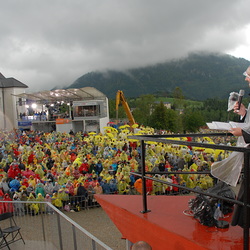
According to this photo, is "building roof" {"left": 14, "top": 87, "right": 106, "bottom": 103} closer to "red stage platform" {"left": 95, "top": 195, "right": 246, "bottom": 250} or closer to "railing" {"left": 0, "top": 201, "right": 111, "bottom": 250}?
Result: "railing" {"left": 0, "top": 201, "right": 111, "bottom": 250}

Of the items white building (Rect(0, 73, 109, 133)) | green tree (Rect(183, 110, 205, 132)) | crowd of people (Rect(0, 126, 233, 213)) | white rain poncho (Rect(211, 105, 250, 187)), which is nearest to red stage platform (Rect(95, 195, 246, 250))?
white rain poncho (Rect(211, 105, 250, 187))

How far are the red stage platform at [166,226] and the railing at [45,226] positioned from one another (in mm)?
1104

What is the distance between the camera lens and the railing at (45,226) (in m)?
4.33

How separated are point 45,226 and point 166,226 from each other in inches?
171

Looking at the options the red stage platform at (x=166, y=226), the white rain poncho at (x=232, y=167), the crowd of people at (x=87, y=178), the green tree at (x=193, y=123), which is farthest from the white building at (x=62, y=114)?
the white rain poncho at (x=232, y=167)

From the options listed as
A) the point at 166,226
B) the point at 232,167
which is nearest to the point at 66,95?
the point at 166,226

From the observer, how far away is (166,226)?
2543 millimetres

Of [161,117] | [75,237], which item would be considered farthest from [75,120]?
[75,237]

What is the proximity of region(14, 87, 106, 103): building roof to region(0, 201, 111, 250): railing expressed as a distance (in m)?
34.1

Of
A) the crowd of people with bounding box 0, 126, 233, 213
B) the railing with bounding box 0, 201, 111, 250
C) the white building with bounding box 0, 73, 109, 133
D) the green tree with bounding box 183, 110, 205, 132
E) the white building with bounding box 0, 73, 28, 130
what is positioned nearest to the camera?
the railing with bounding box 0, 201, 111, 250

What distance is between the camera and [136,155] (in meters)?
15.6

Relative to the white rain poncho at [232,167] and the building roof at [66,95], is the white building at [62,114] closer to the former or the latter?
the building roof at [66,95]

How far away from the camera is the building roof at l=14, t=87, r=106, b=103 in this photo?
4019 centimetres

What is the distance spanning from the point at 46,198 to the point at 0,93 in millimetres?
50868
